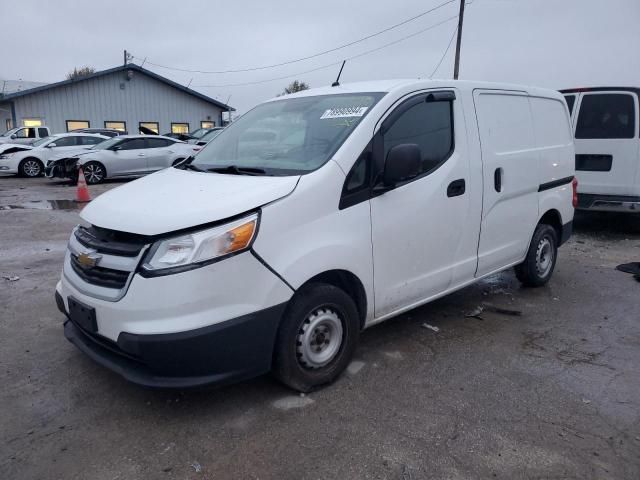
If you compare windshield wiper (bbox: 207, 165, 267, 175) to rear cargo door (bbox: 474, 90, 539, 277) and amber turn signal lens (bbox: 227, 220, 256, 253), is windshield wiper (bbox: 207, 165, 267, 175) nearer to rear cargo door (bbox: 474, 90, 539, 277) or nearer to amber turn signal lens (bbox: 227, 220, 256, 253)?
amber turn signal lens (bbox: 227, 220, 256, 253)

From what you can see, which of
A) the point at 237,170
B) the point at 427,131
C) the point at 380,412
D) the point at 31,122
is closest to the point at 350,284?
the point at 380,412

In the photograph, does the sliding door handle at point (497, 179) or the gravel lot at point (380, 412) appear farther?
the sliding door handle at point (497, 179)

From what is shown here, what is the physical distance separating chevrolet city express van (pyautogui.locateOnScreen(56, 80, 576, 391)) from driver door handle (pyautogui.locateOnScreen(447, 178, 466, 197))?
16mm

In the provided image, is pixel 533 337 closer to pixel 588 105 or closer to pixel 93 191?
pixel 588 105

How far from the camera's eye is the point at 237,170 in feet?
11.1

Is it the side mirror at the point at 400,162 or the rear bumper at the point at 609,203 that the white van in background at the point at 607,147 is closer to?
the rear bumper at the point at 609,203

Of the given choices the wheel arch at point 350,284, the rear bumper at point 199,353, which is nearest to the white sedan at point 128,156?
the wheel arch at point 350,284

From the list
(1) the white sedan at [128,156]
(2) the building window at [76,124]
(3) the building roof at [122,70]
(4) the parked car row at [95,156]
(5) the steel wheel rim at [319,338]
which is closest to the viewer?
(5) the steel wheel rim at [319,338]

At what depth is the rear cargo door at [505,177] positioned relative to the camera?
166 inches

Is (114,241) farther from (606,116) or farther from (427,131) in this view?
(606,116)

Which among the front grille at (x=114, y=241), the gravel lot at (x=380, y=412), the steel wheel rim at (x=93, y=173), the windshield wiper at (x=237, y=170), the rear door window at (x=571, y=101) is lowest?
the gravel lot at (x=380, y=412)

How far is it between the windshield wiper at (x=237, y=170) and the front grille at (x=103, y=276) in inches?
40.7

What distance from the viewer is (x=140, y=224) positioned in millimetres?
2729

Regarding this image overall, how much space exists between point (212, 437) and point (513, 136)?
354 cm
